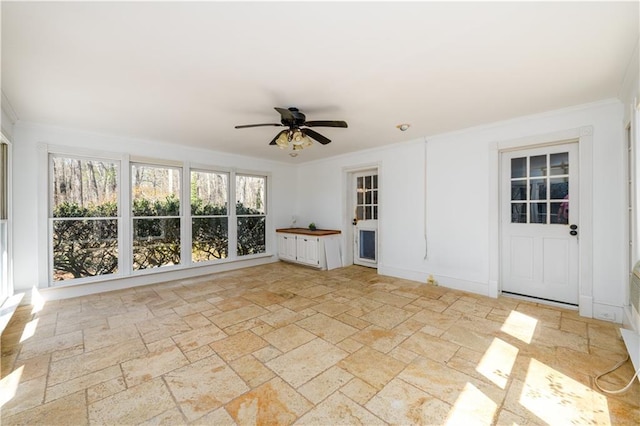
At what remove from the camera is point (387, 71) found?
2436mm

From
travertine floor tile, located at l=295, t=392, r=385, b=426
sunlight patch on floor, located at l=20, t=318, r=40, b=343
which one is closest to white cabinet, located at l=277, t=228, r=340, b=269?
travertine floor tile, located at l=295, t=392, r=385, b=426

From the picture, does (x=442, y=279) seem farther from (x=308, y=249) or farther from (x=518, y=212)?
(x=308, y=249)

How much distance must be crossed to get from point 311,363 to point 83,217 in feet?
14.1

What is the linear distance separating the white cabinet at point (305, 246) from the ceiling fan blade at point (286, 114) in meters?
3.09

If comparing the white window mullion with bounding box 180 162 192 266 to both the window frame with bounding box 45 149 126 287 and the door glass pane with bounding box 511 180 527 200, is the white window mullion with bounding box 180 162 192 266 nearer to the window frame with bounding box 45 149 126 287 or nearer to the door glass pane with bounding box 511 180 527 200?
the window frame with bounding box 45 149 126 287

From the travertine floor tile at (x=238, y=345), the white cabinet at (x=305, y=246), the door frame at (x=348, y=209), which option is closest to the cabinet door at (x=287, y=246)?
the white cabinet at (x=305, y=246)

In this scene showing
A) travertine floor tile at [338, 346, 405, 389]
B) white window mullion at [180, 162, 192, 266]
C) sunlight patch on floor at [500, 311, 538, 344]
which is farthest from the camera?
white window mullion at [180, 162, 192, 266]

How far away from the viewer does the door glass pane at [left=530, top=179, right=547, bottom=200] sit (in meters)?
3.69

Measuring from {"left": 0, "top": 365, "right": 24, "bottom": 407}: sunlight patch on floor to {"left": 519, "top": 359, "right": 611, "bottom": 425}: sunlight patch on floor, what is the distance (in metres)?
3.52

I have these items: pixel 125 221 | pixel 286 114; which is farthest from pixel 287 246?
pixel 286 114

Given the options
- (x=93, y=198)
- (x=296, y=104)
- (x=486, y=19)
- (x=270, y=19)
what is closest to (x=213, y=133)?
(x=296, y=104)

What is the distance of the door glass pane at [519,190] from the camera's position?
151 inches

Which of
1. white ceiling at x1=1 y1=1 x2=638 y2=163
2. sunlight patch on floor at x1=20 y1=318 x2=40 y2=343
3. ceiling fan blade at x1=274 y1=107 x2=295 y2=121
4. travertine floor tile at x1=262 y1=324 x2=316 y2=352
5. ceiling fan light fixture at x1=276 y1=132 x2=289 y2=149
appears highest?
white ceiling at x1=1 y1=1 x2=638 y2=163

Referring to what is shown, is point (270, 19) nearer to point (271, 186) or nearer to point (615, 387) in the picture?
point (615, 387)
